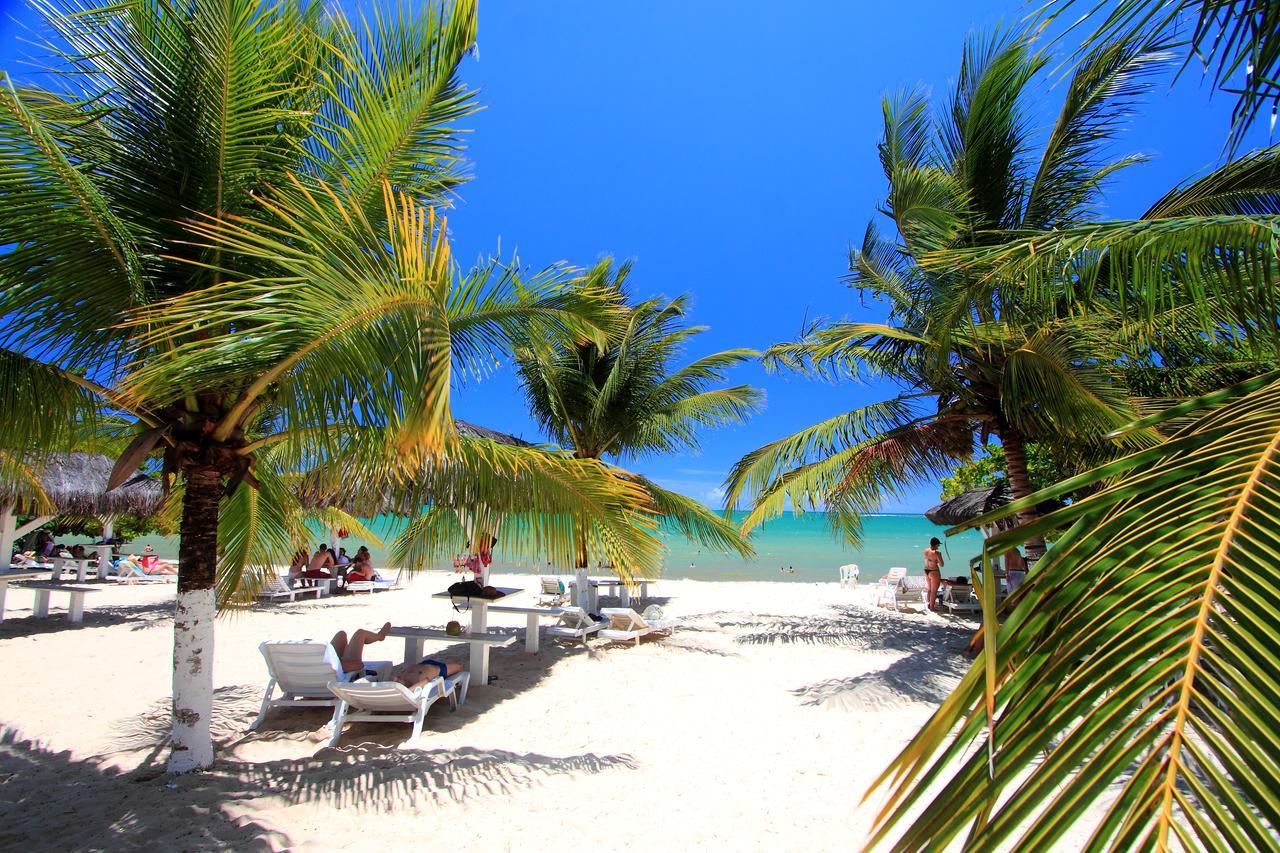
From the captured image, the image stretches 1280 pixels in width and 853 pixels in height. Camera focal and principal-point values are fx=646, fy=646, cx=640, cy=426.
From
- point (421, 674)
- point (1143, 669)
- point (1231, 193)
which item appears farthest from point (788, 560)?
point (1143, 669)

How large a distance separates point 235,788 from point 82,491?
1188 cm

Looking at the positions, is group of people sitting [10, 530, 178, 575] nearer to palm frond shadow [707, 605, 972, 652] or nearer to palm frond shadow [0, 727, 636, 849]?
palm frond shadow [0, 727, 636, 849]

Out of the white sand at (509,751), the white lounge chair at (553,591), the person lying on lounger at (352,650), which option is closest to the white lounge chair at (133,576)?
the white sand at (509,751)

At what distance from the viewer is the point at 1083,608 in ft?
3.26

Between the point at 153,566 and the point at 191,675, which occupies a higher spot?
the point at 153,566

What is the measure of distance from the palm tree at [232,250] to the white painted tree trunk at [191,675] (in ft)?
0.04

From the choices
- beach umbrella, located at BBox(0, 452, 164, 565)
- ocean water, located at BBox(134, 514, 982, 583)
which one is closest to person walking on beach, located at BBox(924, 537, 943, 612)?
ocean water, located at BBox(134, 514, 982, 583)

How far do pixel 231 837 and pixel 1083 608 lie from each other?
4273 mm

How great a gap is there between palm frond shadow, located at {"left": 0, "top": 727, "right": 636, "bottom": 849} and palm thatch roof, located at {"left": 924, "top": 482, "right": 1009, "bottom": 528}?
10.7 meters

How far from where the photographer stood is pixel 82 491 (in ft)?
41.3

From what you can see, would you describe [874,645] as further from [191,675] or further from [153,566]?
[153,566]

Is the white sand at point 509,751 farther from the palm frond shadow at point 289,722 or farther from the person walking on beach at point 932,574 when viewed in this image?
the person walking on beach at point 932,574

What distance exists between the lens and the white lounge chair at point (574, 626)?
8961mm

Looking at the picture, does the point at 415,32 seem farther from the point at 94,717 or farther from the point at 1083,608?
the point at 94,717
